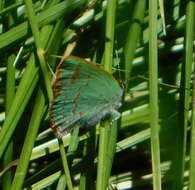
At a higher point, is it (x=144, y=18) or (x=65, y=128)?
(x=144, y=18)

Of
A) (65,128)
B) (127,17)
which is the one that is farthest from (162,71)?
(65,128)

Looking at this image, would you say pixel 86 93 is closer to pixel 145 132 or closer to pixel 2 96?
pixel 145 132

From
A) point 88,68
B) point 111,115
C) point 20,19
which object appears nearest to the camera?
point 88,68

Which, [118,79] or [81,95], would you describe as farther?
[118,79]

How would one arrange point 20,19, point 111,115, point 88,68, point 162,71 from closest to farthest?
point 88,68 < point 111,115 < point 20,19 < point 162,71
